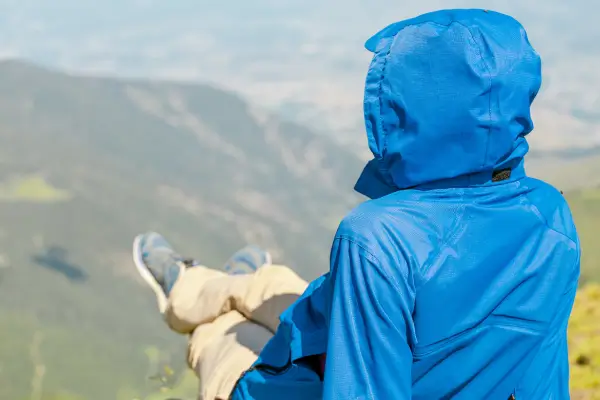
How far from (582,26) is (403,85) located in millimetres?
8750

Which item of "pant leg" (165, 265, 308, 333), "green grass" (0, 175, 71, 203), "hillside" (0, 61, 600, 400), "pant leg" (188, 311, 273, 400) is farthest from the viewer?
"green grass" (0, 175, 71, 203)

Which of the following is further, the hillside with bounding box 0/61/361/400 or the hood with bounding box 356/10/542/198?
the hillside with bounding box 0/61/361/400

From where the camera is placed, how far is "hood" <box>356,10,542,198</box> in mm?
711

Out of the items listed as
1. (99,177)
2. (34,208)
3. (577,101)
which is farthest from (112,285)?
(577,101)

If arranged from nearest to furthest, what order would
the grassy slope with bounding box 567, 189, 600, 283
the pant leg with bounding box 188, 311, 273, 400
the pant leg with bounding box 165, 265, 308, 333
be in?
the pant leg with bounding box 188, 311, 273, 400
the pant leg with bounding box 165, 265, 308, 333
the grassy slope with bounding box 567, 189, 600, 283

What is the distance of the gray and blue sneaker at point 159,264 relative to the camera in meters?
1.75

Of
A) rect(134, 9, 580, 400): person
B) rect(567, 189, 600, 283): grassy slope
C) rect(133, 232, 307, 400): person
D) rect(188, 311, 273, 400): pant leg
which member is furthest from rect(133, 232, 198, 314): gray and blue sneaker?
rect(567, 189, 600, 283): grassy slope

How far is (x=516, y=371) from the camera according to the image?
80 cm

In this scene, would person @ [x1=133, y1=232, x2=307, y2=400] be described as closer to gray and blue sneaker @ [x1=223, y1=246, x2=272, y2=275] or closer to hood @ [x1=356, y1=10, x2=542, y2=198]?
gray and blue sneaker @ [x1=223, y1=246, x2=272, y2=275]

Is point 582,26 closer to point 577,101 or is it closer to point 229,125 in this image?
point 577,101

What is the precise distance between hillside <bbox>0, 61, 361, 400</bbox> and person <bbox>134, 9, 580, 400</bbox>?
1.18 meters

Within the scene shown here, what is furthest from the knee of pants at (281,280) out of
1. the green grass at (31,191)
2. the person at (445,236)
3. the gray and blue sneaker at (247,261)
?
the green grass at (31,191)

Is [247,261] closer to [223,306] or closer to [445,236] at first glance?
[223,306]

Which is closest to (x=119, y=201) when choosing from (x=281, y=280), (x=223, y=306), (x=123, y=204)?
(x=123, y=204)
